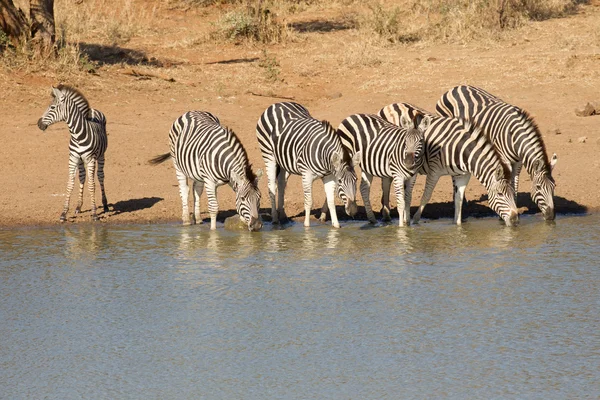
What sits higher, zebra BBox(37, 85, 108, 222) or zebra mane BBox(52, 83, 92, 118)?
zebra mane BBox(52, 83, 92, 118)

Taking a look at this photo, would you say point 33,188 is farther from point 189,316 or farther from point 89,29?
point 89,29

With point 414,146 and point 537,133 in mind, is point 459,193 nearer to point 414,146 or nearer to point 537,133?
point 414,146

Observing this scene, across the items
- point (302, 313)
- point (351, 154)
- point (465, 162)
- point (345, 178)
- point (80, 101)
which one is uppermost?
point (80, 101)

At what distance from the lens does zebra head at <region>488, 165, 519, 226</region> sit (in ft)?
38.6

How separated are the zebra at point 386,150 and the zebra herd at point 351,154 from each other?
0.04 ft

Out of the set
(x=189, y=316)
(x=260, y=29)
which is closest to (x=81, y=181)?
(x=189, y=316)

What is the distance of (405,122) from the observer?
12508mm

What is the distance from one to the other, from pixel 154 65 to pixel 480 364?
14.5 m

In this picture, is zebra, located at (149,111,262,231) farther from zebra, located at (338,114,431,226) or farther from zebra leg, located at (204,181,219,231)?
zebra, located at (338,114,431,226)

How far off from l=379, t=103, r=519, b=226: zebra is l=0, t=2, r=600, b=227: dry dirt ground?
37.9 inches

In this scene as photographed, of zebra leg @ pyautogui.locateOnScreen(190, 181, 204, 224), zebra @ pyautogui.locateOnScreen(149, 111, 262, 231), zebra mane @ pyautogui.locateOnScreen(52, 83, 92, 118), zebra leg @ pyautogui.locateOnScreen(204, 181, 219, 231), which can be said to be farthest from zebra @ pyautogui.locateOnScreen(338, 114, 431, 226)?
zebra mane @ pyautogui.locateOnScreen(52, 83, 92, 118)

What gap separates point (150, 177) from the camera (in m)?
14.8

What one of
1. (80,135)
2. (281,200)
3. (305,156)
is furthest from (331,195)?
(80,135)

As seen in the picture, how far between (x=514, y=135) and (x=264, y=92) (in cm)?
734
